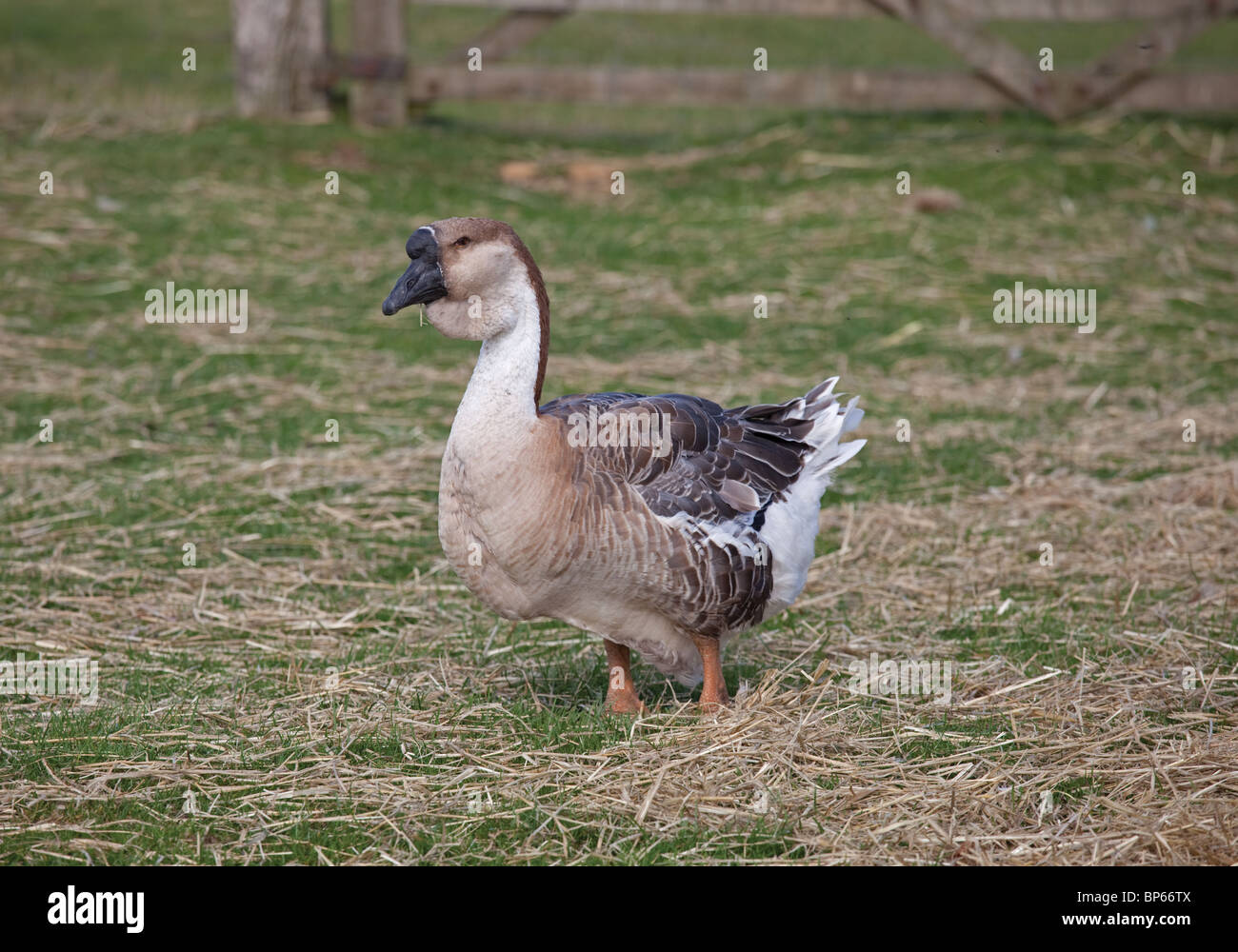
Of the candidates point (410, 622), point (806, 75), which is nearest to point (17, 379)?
point (410, 622)

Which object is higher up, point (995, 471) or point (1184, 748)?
point (995, 471)

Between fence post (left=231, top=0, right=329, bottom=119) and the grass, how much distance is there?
1.53ft

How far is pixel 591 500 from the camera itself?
14.5 feet

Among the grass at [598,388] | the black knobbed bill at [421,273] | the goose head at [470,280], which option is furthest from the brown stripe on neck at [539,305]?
the grass at [598,388]

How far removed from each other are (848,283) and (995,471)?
3779 mm

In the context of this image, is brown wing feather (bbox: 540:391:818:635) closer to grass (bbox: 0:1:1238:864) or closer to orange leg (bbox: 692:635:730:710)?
orange leg (bbox: 692:635:730:710)

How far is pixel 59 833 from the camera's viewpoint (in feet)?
13.0

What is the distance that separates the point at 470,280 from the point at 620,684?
1.61 m

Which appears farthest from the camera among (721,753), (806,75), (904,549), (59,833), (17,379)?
(806,75)

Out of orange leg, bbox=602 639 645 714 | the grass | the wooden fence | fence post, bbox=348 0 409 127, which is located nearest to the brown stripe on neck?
orange leg, bbox=602 639 645 714

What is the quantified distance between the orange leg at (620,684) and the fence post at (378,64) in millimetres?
10209

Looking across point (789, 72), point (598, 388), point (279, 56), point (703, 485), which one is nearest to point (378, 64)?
point (279, 56)

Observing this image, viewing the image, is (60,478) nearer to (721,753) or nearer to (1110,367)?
(721,753)

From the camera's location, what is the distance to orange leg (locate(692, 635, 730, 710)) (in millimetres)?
4805
